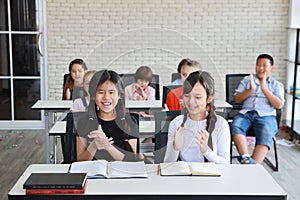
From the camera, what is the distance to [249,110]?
4.92 meters

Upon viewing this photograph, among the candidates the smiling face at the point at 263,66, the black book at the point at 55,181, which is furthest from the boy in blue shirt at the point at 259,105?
the black book at the point at 55,181

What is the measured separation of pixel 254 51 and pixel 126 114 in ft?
12.8

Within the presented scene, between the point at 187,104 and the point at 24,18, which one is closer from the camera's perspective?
the point at 187,104

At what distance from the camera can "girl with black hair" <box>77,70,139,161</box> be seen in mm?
2574

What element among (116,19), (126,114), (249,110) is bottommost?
(249,110)

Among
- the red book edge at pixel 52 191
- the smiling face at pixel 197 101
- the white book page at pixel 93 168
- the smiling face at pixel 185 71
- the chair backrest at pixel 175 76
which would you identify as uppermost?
the smiling face at pixel 185 71

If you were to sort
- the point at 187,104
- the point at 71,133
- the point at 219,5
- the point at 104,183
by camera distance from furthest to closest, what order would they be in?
the point at 219,5, the point at 71,133, the point at 187,104, the point at 104,183

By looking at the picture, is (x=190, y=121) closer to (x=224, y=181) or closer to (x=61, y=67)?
(x=224, y=181)

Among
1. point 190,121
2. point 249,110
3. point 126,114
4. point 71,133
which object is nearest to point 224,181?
point 190,121

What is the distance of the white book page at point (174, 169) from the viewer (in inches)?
93.6

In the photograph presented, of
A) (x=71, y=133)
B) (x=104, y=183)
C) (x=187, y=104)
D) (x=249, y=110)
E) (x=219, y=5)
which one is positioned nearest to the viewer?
(x=104, y=183)

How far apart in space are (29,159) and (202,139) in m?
2.90

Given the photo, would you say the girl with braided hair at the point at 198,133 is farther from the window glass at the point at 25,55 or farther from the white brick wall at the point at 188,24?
the window glass at the point at 25,55

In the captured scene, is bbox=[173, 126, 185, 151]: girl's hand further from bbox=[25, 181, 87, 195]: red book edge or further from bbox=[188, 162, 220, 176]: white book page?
bbox=[25, 181, 87, 195]: red book edge
